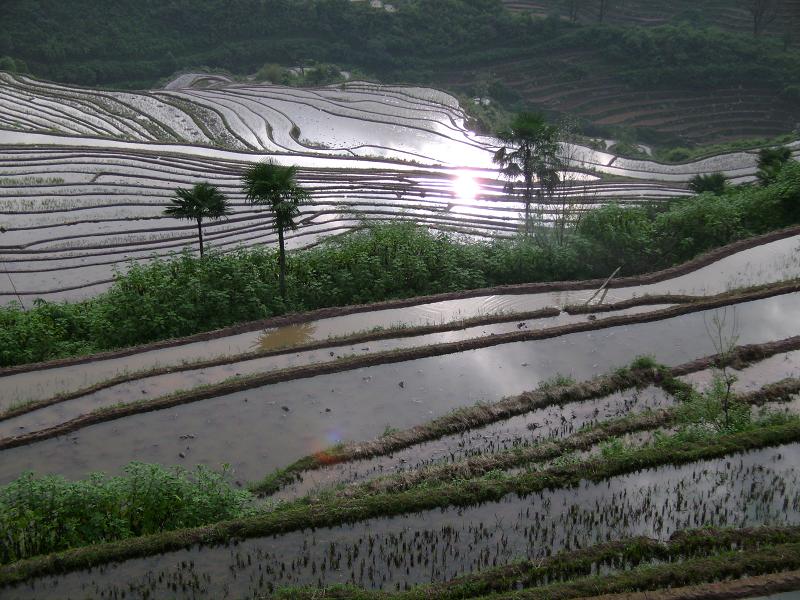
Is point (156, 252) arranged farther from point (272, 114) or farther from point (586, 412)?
point (272, 114)

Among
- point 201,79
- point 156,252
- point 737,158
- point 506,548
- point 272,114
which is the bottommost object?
point 506,548

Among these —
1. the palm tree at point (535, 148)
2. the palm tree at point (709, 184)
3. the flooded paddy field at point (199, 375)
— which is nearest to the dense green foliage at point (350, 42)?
the palm tree at point (709, 184)

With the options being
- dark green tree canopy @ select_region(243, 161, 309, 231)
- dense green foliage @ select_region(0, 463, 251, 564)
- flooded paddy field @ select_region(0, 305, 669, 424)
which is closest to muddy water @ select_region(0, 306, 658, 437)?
flooded paddy field @ select_region(0, 305, 669, 424)

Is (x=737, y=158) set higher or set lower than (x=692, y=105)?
lower

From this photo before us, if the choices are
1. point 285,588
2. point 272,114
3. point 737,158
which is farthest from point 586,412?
point 272,114

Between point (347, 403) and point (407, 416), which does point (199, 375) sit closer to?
point (347, 403)

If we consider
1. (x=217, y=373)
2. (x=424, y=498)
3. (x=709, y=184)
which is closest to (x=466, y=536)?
(x=424, y=498)
